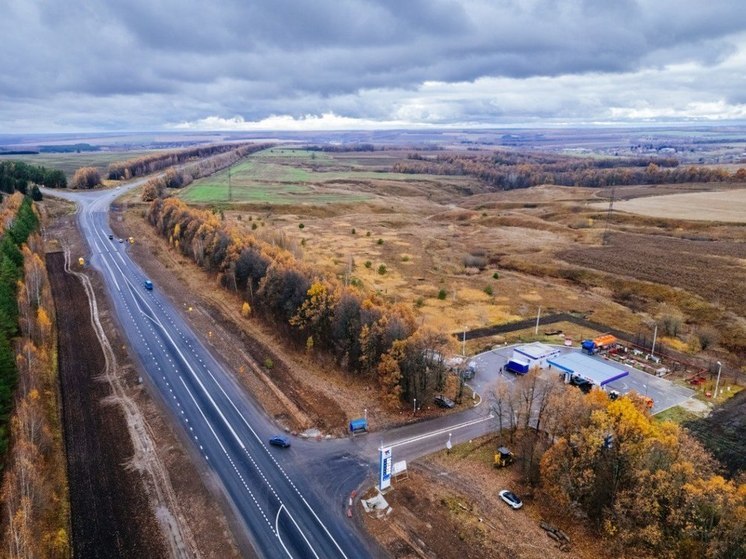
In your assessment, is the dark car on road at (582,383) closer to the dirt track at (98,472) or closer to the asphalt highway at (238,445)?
the asphalt highway at (238,445)

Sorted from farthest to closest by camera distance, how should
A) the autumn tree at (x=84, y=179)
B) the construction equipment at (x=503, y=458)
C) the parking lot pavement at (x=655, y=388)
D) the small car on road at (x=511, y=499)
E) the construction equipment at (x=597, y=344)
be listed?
the autumn tree at (x=84, y=179), the construction equipment at (x=597, y=344), the parking lot pavement at (x=655, y=388), the construction equipment at (x=503, y=458), the small car on road at (x=511, y=499)

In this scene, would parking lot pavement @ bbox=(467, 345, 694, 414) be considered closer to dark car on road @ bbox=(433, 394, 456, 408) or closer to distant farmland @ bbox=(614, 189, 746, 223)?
dark car on road @ bbox=(433, 394, 456, 408)

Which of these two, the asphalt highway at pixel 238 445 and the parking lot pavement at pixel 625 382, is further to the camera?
the parking lot pavement at pixel 625 382

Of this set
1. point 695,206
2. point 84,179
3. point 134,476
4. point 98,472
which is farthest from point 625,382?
point 84,179

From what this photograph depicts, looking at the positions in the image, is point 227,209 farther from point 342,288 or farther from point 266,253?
point 342,288

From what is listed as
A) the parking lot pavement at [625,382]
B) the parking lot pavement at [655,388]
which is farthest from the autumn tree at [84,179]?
the parking lot pavement at [655,388]

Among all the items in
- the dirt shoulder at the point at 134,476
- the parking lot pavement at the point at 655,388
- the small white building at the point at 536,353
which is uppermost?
the small white building at the point at 536,353

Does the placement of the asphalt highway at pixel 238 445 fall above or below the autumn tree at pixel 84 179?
below
